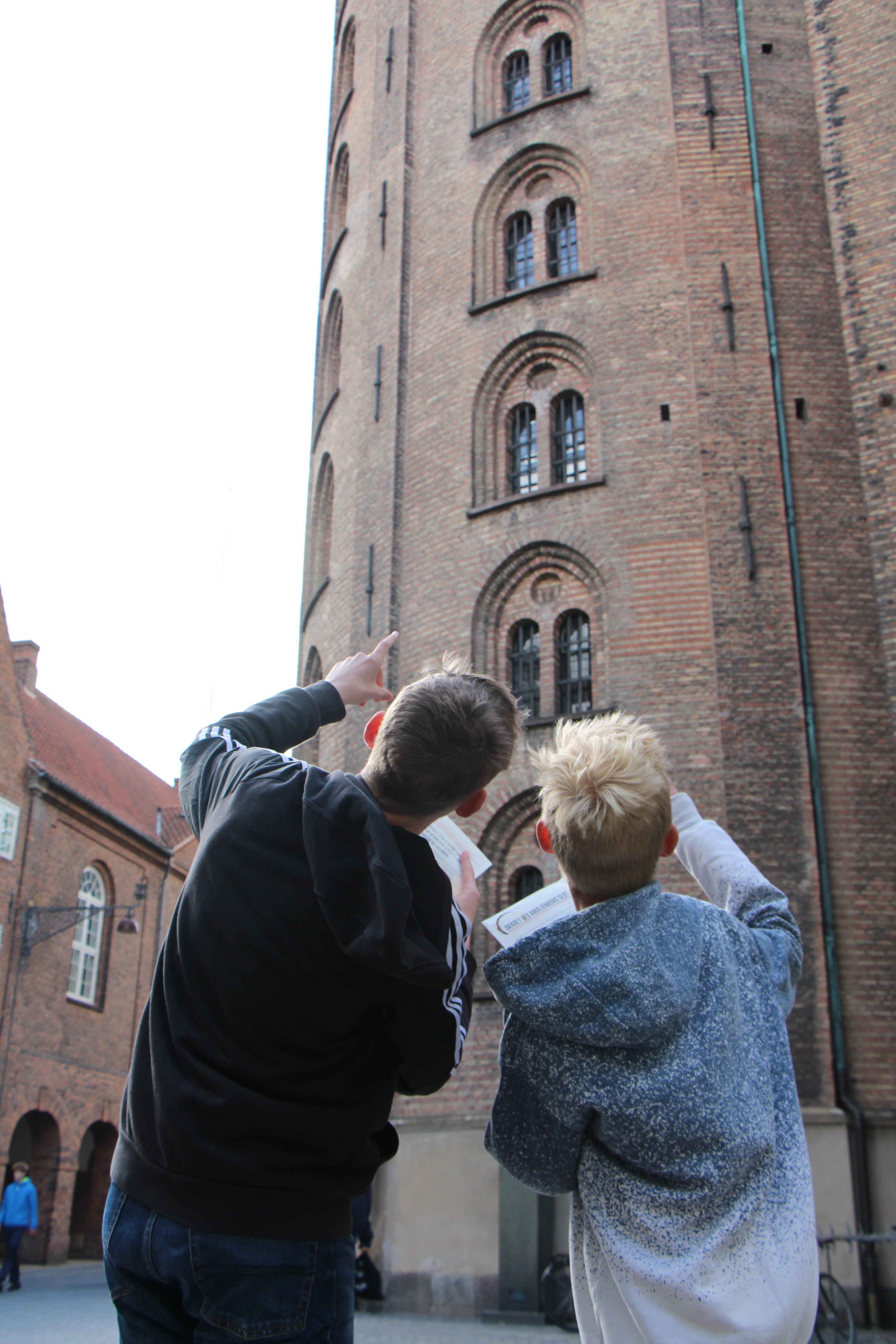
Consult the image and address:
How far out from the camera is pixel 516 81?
1986 centimetres

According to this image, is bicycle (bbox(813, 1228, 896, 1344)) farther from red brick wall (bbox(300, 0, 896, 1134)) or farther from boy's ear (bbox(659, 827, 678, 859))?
boy's ear (bbox(659, 827, 678, 859))

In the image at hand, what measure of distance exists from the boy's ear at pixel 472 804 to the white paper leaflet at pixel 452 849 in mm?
293

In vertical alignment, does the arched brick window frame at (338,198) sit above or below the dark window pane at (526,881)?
above

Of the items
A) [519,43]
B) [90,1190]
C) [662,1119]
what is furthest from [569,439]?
[90,1190]

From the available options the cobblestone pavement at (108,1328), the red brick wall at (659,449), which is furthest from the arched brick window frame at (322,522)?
the cobblestone pavement at (108,1328)

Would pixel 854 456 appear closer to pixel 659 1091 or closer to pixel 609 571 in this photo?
pixel 609 571

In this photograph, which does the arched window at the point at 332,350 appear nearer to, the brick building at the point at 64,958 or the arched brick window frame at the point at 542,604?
the arched brick window frame at the point at 542,604

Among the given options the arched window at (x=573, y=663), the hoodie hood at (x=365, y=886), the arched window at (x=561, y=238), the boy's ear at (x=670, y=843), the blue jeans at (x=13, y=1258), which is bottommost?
the blue jeans at (x=13, y=1258)

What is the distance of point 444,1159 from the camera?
527 inches

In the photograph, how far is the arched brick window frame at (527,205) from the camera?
18.0m

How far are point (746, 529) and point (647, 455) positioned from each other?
75.5 inches

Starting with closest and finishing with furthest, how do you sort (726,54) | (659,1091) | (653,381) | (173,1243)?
(173,1243) → (659,1091) → (653,381) → (726,54)

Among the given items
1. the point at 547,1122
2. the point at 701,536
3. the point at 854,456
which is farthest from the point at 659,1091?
the point at 854,456

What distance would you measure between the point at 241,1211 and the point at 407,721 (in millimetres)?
892
